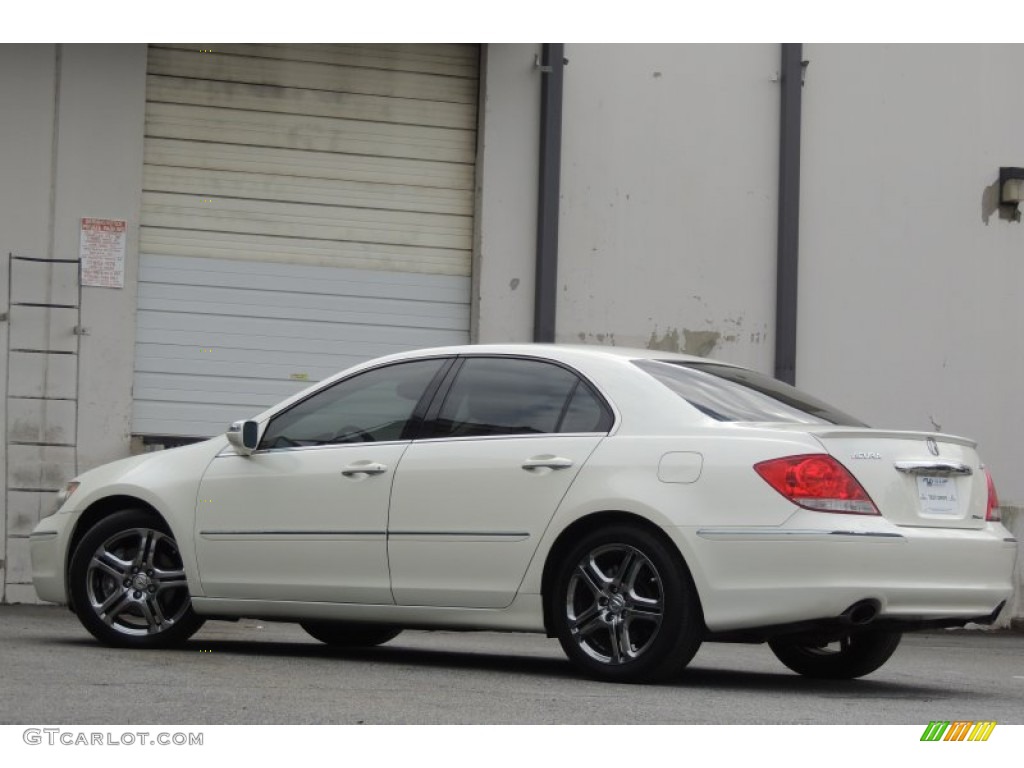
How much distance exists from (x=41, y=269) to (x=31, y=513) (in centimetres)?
189

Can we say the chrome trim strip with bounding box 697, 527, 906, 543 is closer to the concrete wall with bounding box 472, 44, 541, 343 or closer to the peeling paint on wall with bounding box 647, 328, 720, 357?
the concrete wall with bounding box 472, 44, 541, 343

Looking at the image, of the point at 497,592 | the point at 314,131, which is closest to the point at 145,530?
the point at 497,592

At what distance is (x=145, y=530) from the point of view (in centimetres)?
885

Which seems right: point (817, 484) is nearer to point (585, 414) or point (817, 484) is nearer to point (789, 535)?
point (789, 535)

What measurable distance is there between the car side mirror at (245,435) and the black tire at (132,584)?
0.57 metres

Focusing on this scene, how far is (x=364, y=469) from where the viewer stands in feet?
26.9

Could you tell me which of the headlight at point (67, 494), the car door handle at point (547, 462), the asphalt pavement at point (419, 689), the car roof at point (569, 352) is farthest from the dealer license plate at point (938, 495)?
the headlight at point (67, 494)

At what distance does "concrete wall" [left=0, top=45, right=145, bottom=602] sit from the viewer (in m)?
14.3

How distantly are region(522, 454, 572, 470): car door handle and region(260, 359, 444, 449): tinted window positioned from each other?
0.84 meters

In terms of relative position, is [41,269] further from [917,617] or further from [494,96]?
[917,617]

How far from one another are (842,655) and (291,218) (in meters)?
7.66

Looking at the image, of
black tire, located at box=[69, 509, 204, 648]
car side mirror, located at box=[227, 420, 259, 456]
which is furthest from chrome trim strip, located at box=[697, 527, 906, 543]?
black tire, located at box=[69, 509, 204, 648]
